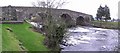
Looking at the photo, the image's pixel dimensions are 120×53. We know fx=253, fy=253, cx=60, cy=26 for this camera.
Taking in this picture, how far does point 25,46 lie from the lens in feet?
67.2

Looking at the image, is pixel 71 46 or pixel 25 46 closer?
pixel 25 46

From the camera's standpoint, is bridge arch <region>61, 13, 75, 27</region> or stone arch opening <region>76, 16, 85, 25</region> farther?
stone arch opening <region>76, 16, 85, 25</region>

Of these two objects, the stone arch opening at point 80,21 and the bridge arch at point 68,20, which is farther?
the stone arch opening at point 80,21

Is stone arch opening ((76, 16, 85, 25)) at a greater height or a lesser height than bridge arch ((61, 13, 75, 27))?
lesser

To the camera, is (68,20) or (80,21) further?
(80,21)

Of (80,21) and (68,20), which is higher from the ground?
(68,20)

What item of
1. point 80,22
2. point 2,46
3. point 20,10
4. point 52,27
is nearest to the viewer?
point 2,46

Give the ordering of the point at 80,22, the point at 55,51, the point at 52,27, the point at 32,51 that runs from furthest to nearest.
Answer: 1. the point at 80,22
2. the point at 52,27
3. the point at 55,51
4. the point at 32,51

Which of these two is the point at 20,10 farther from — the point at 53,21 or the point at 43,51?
the point at 43,51

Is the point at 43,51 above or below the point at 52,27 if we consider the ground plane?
below

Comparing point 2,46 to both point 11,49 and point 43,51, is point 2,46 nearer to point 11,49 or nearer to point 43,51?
point 11,49

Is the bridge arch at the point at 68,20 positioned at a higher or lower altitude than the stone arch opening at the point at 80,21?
higher

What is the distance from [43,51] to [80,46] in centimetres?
658

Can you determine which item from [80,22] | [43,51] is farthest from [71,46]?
[80,22]
